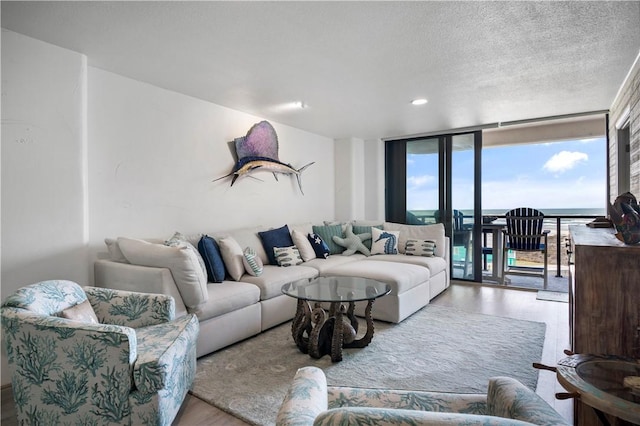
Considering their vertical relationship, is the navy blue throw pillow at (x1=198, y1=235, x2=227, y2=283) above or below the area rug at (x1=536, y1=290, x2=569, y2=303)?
above

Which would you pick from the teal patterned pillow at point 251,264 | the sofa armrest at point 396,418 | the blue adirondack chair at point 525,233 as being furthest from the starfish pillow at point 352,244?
the sofa armrest at point 396,418

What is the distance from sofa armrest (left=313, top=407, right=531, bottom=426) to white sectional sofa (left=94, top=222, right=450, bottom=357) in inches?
78.1

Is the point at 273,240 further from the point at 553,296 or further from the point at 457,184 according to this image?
the point at 553,296

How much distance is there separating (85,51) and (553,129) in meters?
6.66

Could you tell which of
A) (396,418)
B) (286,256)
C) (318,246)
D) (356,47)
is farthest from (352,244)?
(396,418)

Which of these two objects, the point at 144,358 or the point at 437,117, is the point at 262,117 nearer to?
the point at 437,117

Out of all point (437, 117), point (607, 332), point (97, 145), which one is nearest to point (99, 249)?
point (97, 145)

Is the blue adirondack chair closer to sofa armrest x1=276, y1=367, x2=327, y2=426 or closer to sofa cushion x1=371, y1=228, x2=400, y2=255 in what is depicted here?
sofa cushion x1=371, y1=228, x2=400, y2=255

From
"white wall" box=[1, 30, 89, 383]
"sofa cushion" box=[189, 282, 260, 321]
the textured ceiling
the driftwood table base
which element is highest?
the textured ceiling

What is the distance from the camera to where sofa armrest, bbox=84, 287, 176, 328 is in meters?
2.13

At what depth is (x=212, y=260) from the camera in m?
3.10

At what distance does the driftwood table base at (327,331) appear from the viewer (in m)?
2.61

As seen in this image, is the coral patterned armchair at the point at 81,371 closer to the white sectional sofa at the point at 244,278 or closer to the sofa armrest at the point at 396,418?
the white sectional sofa at the point at 244,278

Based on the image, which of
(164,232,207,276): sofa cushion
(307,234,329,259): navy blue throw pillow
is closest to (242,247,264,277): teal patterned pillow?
(164,232,207,276): sofa cushion
